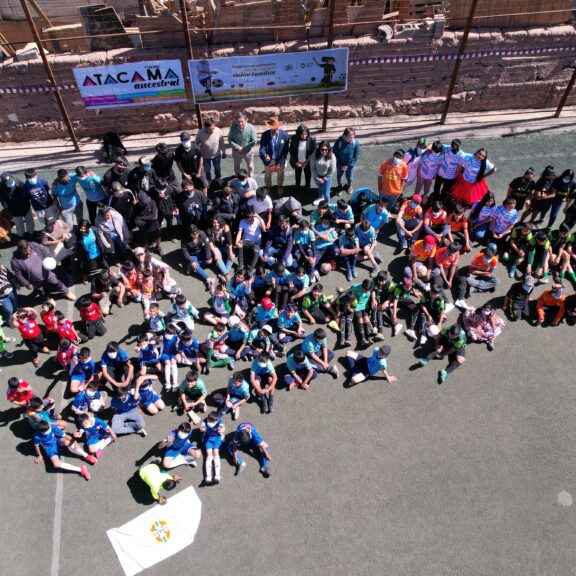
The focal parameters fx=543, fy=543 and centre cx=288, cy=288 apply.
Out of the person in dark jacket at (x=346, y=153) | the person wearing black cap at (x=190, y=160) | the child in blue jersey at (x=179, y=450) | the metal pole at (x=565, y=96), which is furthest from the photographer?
the metal pole at (x=565, y=96)

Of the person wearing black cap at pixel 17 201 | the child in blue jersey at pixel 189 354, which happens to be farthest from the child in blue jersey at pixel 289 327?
the person wearing black cap at pixel 17 201

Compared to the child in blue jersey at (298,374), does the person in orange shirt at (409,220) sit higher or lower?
higher

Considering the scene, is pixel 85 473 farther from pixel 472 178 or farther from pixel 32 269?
pixel 472 178

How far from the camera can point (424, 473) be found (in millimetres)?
8781

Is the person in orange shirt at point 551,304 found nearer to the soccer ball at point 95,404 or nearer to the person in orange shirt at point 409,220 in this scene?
the person in orange shirt at point 409,220

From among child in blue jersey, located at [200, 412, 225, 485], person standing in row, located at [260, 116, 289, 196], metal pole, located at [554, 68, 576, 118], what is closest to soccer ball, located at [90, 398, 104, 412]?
child in blue jersey, located at [200, 412, 225, 485]

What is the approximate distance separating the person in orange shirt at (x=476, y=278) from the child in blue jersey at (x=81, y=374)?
725cm

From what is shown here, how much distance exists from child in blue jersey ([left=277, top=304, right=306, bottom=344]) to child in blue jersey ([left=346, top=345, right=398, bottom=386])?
106 cm

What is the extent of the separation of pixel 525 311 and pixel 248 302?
5617 millimetres

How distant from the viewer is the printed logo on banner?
8.06 m

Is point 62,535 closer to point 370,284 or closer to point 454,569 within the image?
point 454,569

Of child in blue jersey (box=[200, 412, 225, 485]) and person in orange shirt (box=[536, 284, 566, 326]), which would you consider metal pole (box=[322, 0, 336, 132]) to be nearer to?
person in orange shirt (box=[536, 284, 566, 326])

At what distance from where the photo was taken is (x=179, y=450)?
28.7 feet

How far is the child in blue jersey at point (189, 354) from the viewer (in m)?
9.84
